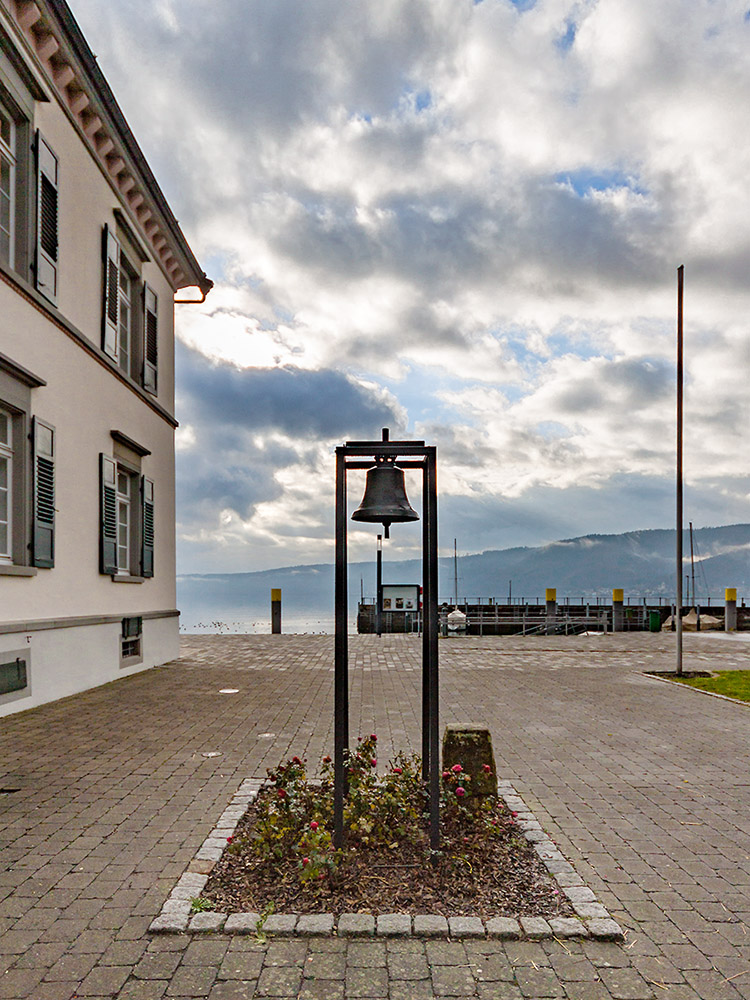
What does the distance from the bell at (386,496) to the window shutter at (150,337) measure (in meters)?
12.1

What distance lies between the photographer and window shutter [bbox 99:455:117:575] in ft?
44.4

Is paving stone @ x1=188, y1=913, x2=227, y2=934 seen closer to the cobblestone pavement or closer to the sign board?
the cobblestone pavement

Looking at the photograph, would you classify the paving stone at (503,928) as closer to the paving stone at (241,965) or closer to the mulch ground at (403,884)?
the mulch ground at (403,884)

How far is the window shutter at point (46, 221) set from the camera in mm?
11055

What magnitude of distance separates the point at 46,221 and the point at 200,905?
34.0 feet

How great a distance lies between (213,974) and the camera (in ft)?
11.2

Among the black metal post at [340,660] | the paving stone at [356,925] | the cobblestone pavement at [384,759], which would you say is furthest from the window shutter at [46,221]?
the paving stone at [356,925]

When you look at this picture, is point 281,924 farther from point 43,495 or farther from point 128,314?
point 128,314

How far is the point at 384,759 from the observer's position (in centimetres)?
759

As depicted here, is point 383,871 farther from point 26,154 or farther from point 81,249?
point 81,249

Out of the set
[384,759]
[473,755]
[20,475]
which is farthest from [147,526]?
[473,755]

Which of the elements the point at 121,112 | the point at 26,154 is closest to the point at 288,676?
the point at 26,154

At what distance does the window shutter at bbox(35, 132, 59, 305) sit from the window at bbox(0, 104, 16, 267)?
33 centimetres

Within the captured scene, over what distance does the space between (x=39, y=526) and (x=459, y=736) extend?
25.2 ft
